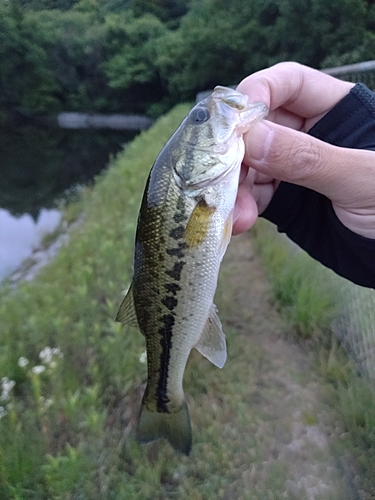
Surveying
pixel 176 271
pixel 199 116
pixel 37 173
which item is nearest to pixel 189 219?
pixel 176 271

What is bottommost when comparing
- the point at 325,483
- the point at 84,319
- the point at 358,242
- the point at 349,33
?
the point at 349,33

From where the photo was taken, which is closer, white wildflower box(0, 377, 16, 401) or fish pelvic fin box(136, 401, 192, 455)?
fish pelvic fin box(136, 401, 192, 455)

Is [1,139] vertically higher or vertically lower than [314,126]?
lower

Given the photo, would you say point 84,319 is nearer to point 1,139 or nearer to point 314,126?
point 314,126

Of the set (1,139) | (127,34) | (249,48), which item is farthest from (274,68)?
(127,34)

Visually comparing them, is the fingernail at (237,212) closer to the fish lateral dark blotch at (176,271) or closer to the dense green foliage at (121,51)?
the fish lateral dark blotch at (176,271)

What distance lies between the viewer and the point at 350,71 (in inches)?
139

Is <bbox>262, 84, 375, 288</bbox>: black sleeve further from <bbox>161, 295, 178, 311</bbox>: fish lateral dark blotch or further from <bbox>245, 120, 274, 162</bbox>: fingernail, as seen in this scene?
<bbox>161, 295, 178, 311</bbox>: fish lateral dark blotch

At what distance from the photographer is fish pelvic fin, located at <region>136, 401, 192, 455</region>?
1.84 m

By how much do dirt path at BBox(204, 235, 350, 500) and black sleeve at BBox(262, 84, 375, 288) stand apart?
102 cm

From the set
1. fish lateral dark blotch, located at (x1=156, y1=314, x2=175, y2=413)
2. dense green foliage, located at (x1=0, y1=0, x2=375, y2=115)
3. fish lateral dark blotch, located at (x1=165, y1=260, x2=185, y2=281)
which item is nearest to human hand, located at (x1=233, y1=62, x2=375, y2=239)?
fish lateral dark blotch, located at (x1=165, y1=260, x2=185, y2=281)

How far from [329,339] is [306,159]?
79.0 inches

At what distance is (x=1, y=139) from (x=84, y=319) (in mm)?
24074

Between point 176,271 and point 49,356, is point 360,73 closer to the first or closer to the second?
point 176,271
